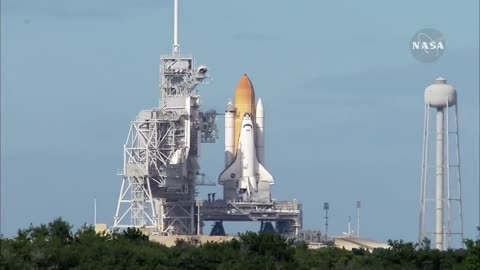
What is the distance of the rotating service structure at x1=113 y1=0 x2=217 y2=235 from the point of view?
14925 cm

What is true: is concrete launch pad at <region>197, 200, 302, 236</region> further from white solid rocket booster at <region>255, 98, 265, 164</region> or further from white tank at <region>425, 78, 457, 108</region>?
white tank at <region>425, 78, 457, 108</region>

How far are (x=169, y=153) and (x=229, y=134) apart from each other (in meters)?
11.2

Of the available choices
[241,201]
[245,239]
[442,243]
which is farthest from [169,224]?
[245,239]

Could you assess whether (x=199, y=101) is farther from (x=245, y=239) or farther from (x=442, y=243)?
(x=245, y=239)

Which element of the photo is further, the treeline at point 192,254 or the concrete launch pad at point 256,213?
the concrete launch pad at point 256,213

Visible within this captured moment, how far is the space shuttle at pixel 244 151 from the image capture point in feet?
519

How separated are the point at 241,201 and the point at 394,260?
39.9 meters

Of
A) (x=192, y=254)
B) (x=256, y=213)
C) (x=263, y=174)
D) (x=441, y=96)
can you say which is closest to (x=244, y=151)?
(x=263, y=174)

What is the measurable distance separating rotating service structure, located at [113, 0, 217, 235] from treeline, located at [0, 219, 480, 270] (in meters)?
21.7

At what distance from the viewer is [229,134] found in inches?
6299

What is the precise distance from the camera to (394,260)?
11856 cm

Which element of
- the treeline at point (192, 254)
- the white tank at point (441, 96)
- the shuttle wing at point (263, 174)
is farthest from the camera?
the shuttle wing at point (263, 174)

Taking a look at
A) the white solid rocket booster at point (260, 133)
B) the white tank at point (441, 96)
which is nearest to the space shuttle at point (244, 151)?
the white solid rocket booster at point (260, 133)

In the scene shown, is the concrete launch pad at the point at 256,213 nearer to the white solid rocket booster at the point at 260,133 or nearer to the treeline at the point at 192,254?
the white solid rocket booster at the point at 260,133
